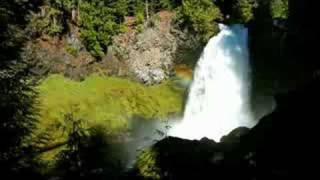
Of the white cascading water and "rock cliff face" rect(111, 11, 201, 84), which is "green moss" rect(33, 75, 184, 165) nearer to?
"rock cliff face" rect(111, 11, 201, 84)

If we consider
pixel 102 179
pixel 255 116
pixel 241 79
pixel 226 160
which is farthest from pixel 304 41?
pixel 241 79

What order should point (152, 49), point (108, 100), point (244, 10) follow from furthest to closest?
1. point (244, 10)
2. point (152, 49)
3. point (108, 100)

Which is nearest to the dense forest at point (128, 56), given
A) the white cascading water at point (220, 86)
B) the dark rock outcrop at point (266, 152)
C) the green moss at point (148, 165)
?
the white cascading water at point (220, 86)

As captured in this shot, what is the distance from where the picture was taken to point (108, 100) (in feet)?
189

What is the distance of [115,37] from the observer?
63375 millimetres

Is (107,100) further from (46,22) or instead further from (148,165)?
(148,165)

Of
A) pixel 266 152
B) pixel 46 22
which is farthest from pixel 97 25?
pixel 266 152

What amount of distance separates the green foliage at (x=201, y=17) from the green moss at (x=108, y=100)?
20.8 feet

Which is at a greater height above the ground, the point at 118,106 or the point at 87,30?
the point at 87,30

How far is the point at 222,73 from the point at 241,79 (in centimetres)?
197

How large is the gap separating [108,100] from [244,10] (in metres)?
19.1

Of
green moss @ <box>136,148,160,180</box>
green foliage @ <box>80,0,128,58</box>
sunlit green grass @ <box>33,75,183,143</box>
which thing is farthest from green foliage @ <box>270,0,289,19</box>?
green moss @ <box>136,148,160,180</box>

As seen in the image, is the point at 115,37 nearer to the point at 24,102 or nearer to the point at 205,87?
the point at 205,87

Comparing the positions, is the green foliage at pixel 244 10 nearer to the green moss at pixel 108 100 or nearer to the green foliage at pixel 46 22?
the green moss at pixel 108 100
